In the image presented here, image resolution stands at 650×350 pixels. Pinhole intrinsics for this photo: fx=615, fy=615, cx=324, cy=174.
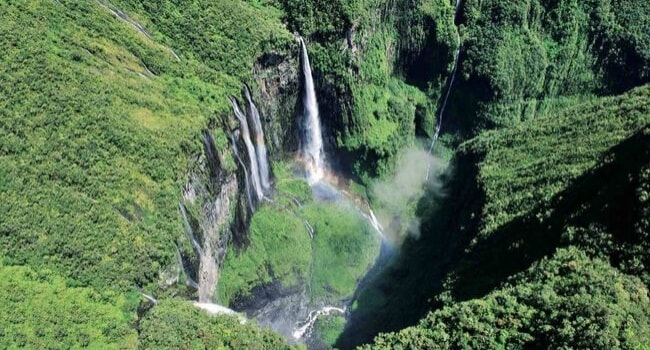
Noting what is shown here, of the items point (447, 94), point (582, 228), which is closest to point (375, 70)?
point (447, 94)

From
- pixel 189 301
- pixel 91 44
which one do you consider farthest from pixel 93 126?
pixel 189 301

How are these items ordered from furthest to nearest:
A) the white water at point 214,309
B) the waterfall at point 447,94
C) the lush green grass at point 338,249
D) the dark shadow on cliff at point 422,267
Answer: the waterfall at point 447,94 < the lush green grass at point 338,249 < the dark shadow on cliff at point 422,267 < the white water at point 214,309

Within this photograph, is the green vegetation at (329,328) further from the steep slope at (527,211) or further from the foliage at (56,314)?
the foliage at (56,314)

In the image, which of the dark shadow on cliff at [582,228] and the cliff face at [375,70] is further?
the cliff face at [375,70]

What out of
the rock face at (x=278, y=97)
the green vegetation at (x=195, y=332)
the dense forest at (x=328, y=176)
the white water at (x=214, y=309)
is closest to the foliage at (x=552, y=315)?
the dense forest at (x=328, y=176)

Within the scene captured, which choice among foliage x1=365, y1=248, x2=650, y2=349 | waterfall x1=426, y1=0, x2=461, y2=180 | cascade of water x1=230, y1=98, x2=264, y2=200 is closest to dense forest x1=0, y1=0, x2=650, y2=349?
foliage x1=365, y1=248, x2=650, y2=349

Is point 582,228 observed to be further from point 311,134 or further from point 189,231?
point 311,134
